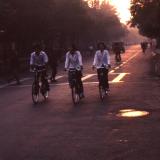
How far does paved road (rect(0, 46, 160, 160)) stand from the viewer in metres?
9.50

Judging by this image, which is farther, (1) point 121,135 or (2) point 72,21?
(2) point 72,21

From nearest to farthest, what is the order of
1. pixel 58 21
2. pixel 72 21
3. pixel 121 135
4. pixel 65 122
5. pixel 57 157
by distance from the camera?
pixel 57 157
pixel 121 135
pixel 65 122
pixel 58 21
pixel 72 21

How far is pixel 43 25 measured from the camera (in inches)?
2072

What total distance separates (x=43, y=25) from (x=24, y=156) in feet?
143

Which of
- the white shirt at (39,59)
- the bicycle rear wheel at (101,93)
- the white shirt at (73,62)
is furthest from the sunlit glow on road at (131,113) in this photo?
the white shirt at (39,59)

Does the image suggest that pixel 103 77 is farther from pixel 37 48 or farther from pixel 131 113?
pixel 131 113

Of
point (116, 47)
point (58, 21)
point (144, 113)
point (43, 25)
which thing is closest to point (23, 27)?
point (43, 25)

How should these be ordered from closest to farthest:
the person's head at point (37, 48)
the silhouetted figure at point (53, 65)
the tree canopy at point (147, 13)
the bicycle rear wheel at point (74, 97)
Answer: the bicycle rear wheel at point (74, 97) → the person's head at point (37, 48) → the silhouetted figure at point (53, 65) → the tree canopy at point (147, 13)

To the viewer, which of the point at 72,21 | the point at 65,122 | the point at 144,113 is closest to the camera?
the point at 65,122

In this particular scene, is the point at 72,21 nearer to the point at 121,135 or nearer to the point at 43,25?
the point at 43,25

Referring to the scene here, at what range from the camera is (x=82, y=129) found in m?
12.2

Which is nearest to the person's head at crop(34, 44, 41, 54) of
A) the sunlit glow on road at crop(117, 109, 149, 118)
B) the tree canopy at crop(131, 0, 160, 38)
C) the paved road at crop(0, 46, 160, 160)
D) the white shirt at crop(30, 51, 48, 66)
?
the white shirt at crop(30, 51, 48, 66)

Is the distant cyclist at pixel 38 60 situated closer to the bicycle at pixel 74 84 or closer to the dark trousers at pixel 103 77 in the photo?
the bicycle at pixel 74 84

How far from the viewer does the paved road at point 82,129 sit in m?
9.50
